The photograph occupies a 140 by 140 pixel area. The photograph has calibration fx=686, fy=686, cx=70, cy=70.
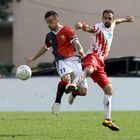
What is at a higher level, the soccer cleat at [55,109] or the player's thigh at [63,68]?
the player's thigh at [63,68]

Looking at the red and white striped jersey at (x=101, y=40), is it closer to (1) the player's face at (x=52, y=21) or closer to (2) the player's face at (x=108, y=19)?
(2) the player's face at (x=108, y=19)

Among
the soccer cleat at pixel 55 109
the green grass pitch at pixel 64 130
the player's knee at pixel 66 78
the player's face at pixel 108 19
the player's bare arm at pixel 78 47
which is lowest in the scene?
the green grass pitch at pixel 64 130

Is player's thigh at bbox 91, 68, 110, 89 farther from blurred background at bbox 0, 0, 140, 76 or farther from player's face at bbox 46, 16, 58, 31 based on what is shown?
blurred background at bbox 0, 0, 140, 76

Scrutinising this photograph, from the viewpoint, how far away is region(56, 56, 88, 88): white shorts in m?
13.5

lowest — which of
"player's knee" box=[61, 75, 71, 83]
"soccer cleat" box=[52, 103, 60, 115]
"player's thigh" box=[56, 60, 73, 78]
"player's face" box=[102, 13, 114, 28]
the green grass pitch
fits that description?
the green grass pitch

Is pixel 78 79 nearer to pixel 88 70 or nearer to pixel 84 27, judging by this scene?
pixel 88 70

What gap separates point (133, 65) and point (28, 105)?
11.0 meters

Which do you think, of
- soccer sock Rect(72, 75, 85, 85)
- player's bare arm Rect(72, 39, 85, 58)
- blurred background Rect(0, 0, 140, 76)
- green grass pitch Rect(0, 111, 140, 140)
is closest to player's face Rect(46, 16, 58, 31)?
player's bare arm Rect(72, 39, 85, 58)

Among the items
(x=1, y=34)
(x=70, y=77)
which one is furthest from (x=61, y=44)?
(x=1, y=34)

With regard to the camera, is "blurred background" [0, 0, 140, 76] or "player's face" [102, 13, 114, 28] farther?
"blurred background" [0, 0, 140, 76]

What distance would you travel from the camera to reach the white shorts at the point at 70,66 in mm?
13477

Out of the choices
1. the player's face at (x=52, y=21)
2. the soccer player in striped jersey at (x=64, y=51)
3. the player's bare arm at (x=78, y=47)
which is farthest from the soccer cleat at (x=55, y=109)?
the player's face at (x=52, y=21)

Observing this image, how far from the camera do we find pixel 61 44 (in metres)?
13.5

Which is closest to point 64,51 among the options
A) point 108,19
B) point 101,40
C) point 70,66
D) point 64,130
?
point 70,66
